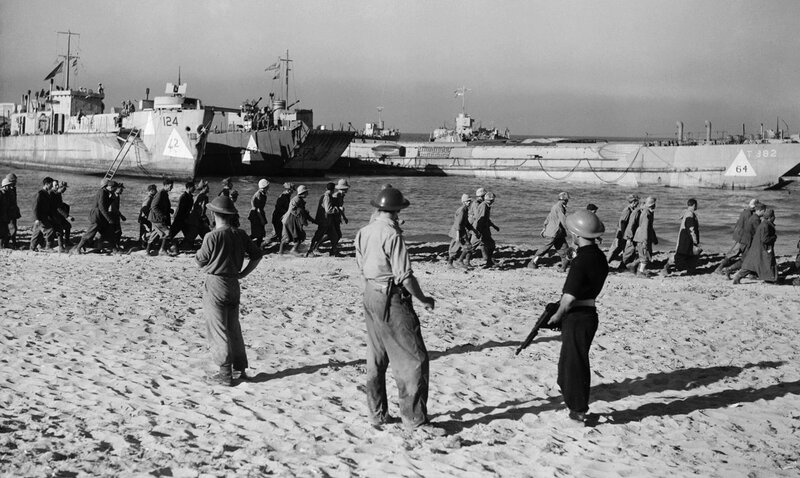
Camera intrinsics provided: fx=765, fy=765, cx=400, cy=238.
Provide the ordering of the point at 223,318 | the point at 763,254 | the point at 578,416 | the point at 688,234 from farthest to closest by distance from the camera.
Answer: the point at 688,234
the point at 763,254
the point at 223,318
the point at 578,416

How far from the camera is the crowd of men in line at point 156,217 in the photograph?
47.0 ft

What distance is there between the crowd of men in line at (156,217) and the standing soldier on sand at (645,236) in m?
5.44

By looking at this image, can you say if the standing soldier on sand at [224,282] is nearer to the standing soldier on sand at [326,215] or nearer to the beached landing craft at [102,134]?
the standing soldier on sand at [326,215]

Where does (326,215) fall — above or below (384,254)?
below

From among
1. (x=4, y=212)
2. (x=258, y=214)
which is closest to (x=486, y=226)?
(x=258, y=214)

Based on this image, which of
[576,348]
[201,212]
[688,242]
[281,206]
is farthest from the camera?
[281,206]

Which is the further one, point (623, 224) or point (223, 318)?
point (623, 224)

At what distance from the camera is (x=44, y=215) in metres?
14.3

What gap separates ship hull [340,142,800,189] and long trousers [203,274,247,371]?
46.7 m

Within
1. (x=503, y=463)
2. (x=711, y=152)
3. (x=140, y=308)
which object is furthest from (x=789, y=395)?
(x=711, y=152)

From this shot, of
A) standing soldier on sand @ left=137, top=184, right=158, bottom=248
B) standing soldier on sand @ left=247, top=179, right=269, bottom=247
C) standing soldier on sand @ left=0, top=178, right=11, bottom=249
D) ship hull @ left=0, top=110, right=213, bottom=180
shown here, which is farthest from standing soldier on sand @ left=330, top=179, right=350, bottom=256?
ship hull @ left=0, top=110, right=213, bottom=180

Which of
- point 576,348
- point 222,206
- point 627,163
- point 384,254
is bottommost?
point 576,348

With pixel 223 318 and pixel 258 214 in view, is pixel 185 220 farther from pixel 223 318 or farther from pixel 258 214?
pixel 223 318

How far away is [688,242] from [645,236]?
99 cm
